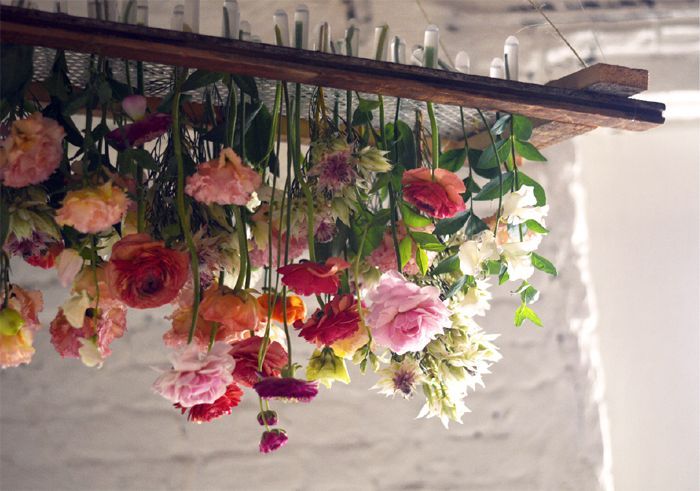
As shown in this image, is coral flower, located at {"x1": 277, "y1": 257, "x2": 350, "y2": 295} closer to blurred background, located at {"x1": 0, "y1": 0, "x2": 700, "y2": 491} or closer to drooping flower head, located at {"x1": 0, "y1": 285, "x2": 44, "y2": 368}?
drooping flower head, located at {"x1": 0, "y1": 285, "x2": 44, "y2": 368}

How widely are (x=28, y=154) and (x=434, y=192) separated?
330mm

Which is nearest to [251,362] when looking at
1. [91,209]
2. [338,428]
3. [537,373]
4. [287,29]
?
[91,209]

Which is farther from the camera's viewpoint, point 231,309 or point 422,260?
point 422,260

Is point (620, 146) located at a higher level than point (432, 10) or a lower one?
lower

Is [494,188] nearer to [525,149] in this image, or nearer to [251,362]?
[525,149]

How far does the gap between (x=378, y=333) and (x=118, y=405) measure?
0.55m

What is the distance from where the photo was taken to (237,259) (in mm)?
702

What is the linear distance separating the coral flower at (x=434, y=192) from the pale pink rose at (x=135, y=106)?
232 mm

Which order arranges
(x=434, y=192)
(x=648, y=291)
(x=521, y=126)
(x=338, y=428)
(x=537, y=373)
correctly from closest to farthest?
(x=434, y=192), (x=521, y=126), (x=338, y=428), (x=537, y=373), (x=648, y=291)

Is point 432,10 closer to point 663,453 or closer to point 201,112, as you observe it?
point 201,112

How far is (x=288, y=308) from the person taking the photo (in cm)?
75

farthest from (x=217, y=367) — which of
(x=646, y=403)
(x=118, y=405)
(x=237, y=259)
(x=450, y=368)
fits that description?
(x=646, y=403)

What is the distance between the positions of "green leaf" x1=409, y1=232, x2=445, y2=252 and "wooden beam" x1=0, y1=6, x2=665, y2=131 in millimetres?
124

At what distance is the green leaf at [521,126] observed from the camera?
815 mm
